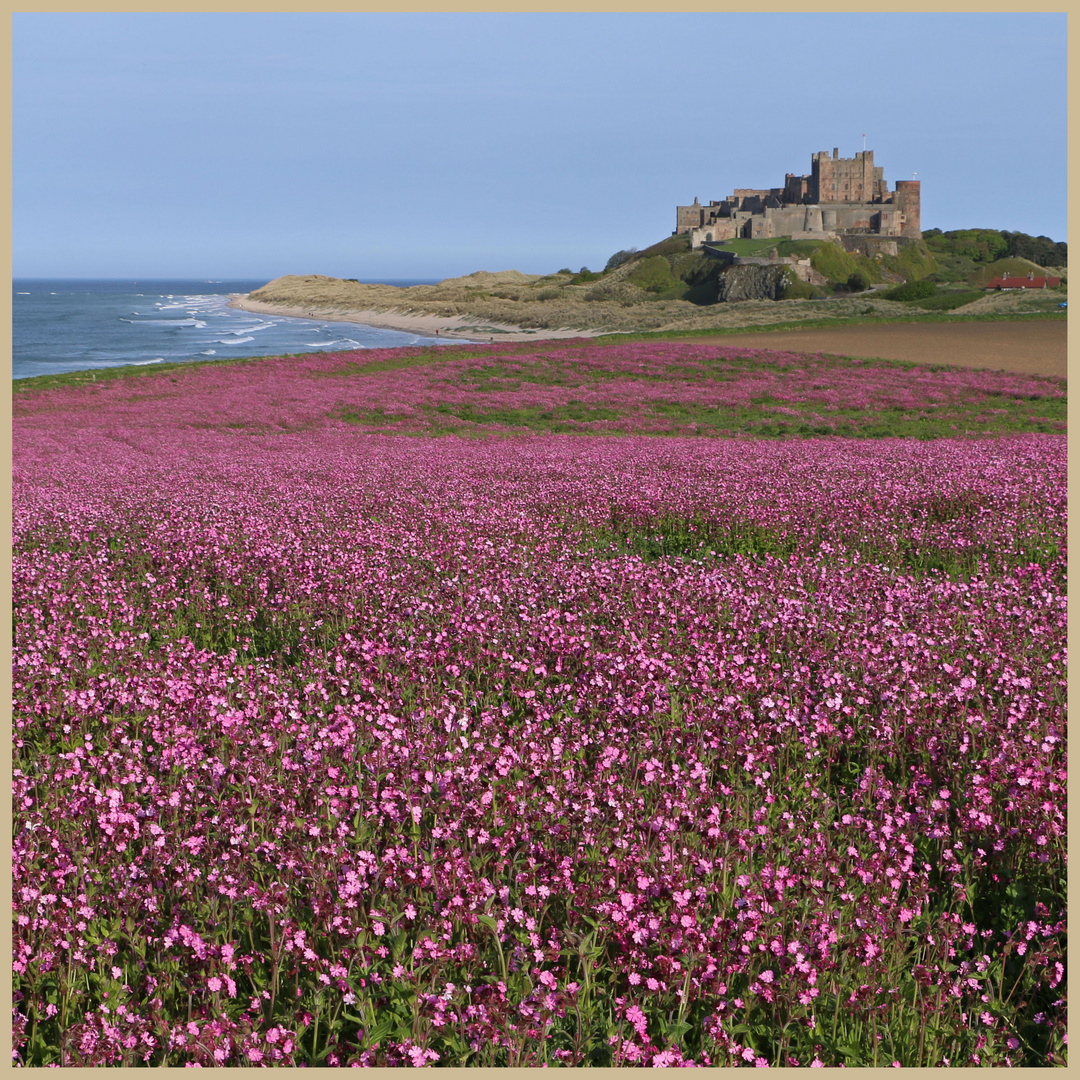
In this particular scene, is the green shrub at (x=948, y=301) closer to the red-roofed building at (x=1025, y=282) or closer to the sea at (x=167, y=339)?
the red-roofed building at (x=1025, y=282)

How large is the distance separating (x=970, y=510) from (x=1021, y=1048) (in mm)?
10515

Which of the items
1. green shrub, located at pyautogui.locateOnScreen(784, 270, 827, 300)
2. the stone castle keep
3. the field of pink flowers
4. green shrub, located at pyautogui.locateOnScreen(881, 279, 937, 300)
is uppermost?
the stone castle keep

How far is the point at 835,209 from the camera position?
151 metres

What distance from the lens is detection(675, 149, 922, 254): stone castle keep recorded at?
147m

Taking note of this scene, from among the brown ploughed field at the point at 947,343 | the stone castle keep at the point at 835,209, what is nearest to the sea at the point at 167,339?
the brown ploughed field at the point at 947,343

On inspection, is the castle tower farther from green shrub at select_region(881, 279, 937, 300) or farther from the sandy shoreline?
the sandy shoreline

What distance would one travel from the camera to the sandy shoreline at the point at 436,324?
89000 mm

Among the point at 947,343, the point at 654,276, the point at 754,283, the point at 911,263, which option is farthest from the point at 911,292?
the point at 947,343

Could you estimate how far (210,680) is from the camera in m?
5.84

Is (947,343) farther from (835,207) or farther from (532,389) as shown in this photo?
(835,207)

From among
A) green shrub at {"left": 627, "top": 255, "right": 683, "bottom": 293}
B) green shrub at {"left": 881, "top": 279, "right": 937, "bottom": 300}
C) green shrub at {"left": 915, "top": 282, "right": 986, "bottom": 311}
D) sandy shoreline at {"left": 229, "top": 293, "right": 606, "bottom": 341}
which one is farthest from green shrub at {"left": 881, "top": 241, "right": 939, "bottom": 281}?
sandy shoreline at {"left": 229, "top": 293, "right": 606, "bottom": 341}

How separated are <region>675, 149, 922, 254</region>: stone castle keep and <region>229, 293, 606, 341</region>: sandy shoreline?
5559cm

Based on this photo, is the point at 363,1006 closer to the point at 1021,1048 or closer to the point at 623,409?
the point at 1021,1048

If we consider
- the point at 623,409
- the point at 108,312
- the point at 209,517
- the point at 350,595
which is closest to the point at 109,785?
the point at 350,595
